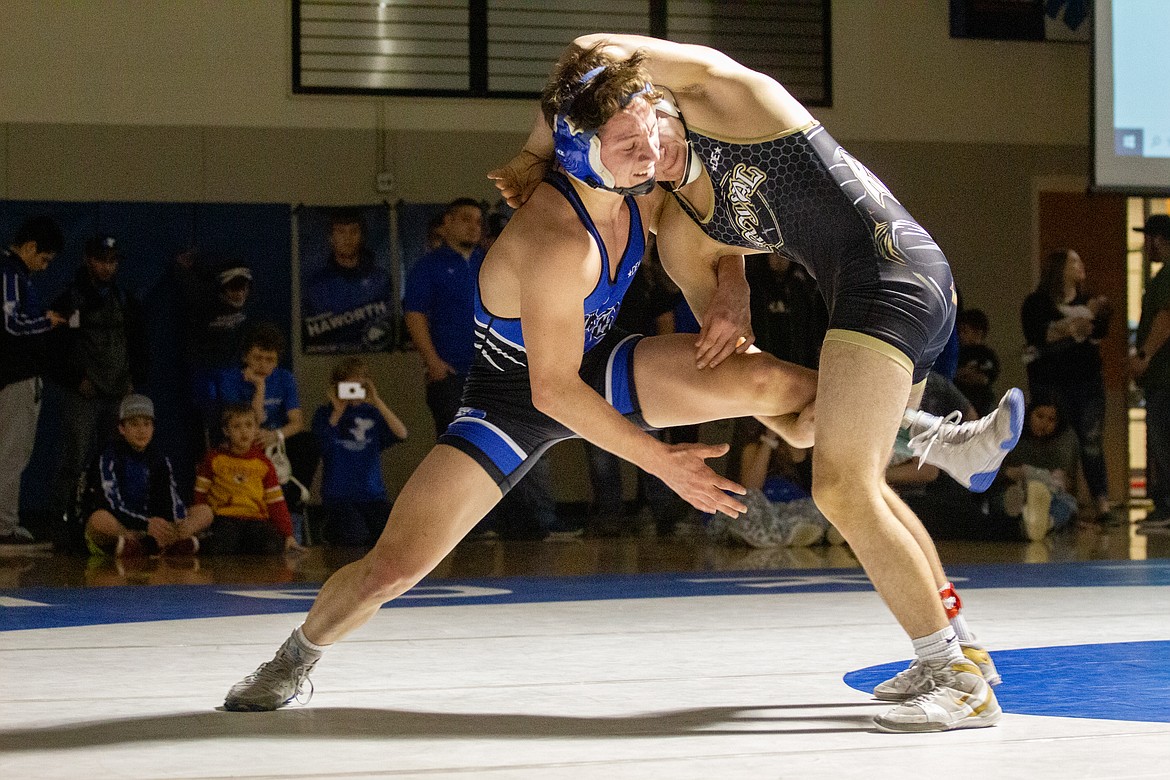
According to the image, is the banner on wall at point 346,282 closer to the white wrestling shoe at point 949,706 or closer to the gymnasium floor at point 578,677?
the gymnasium floor at point 578,677

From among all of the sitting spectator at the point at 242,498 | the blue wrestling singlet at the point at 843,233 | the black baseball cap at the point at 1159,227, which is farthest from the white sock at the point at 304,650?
the black baseball cap at the point at 1159,227

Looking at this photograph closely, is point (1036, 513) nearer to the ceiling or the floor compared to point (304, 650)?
nearer to the floor

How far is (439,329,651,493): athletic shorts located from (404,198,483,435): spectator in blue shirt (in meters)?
4.02

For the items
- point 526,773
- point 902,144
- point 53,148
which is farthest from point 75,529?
point 902,144

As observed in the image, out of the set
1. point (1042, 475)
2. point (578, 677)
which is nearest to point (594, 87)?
point (578, 677)

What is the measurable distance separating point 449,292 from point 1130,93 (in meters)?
3.26

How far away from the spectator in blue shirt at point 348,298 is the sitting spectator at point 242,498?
169 cm

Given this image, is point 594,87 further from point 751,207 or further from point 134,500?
point 134,500

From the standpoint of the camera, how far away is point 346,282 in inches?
314

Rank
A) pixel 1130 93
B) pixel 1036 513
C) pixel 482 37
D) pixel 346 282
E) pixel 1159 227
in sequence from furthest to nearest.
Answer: pixel 482 37
pixel 346 282
pixel 1159 227
pixel 1130 93
pixel 1036 513

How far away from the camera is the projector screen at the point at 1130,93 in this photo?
22.9 feet

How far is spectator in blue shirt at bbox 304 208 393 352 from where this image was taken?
26.0ft

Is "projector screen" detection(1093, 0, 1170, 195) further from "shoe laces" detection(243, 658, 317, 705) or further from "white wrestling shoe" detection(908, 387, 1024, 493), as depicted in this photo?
"shoe laces" detection(243, 658, 317, 705)

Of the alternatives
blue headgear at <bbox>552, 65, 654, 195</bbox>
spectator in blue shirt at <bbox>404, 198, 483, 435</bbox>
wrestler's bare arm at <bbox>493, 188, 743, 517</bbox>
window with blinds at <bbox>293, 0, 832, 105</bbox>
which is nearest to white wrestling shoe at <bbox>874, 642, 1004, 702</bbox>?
wrestler's bare arm at <bbox>493, 188, 743, 517</bbox>
